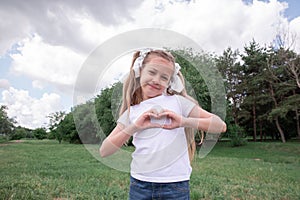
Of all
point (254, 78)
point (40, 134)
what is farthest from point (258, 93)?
point (40, 134)

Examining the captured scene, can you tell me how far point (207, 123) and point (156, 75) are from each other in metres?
0.39

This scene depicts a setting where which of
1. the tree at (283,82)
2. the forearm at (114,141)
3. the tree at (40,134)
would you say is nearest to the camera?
the forearm at (114,141)

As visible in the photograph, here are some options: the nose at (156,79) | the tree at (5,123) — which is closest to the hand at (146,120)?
the nose at (156,79)

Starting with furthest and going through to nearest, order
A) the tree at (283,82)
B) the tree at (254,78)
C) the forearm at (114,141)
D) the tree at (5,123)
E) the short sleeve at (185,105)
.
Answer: the tree at (5,123), the tree at (254,78), the tree at (283,82), the short sleeve at (185,105), the forearm at (114,141)

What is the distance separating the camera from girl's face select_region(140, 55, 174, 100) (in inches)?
64.7

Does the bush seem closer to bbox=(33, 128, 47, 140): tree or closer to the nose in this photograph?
the nose

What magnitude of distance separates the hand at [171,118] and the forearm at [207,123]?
0.03 metres

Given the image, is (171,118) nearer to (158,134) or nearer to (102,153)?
(158,134)

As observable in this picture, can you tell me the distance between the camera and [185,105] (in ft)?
5.63

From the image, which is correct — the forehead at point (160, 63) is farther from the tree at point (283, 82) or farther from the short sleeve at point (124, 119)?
the tree at point (283, 82)

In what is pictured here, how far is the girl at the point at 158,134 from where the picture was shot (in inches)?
64.8

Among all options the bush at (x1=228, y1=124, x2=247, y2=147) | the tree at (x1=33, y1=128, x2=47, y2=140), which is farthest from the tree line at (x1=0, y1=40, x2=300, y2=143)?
the tree at (x1=33, y1=128, x2=47, y2=140)

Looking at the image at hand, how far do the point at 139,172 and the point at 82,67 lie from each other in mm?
710

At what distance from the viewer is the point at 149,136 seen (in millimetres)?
1703
